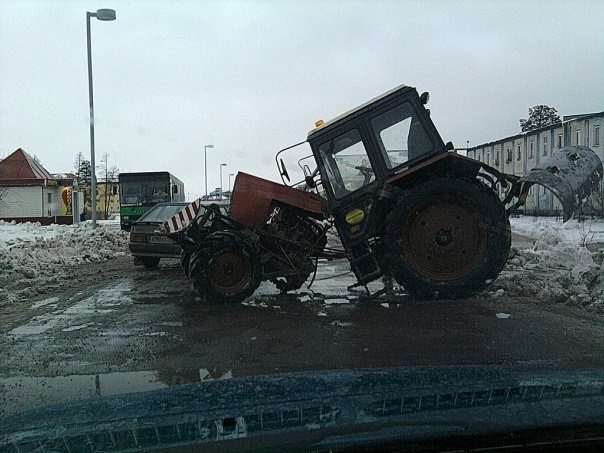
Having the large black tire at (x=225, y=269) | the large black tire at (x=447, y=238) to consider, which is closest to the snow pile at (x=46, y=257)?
the large black tire at (x=225, y=269)

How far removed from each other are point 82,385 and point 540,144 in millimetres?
41248

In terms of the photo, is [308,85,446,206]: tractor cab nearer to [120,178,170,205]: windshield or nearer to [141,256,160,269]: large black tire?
[141,256,160,269]: large black tire

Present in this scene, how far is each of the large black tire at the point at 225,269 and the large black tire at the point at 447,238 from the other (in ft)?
6.59

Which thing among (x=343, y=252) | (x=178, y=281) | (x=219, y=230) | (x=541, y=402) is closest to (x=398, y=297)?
(x=343, y=252)

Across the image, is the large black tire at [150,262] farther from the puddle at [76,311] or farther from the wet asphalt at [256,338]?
the wet asphalt at [256,338]

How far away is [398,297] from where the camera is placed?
909 cm

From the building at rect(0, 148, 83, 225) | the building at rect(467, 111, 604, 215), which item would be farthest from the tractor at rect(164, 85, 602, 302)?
the building at rect(0, 148, 83, 225)

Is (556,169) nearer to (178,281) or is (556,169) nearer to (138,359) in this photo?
(138,359)

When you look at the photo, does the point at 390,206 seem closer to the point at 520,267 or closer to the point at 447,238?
the point at 447,238

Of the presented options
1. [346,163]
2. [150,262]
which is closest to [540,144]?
[150,262]

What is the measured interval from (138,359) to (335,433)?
3.95 meters

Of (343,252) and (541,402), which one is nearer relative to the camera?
(541,402)

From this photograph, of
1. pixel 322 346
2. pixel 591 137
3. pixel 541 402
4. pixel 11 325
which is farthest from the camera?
pixel 591 137

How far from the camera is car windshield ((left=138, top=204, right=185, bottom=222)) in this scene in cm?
1414
